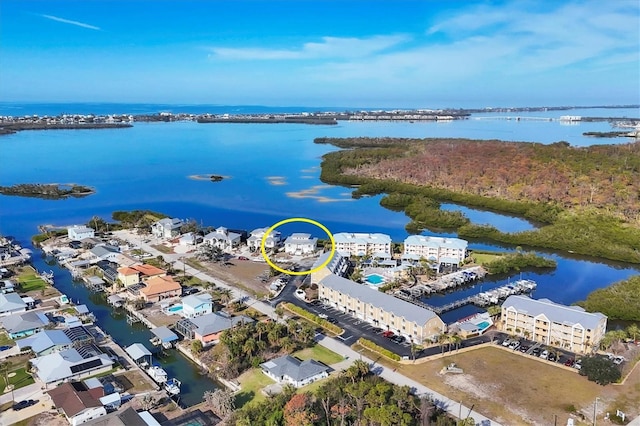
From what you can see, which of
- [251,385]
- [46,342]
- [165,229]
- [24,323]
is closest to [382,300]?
[251,385]

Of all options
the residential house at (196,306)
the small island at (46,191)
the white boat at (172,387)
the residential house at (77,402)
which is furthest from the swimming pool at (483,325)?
the small island at (46,191)

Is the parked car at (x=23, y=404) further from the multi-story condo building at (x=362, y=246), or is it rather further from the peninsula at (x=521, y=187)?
the peninsula at (x=521, y=187)

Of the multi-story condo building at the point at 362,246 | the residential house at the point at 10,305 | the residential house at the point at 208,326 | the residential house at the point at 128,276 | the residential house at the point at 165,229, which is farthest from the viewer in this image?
the residential house at the point at 165,229

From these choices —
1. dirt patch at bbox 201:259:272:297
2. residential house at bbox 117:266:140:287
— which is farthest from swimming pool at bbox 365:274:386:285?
residential house at bbox 117:266:140:287

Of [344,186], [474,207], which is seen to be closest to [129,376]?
[474,207]

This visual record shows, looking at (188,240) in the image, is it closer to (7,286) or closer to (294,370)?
(7,286)

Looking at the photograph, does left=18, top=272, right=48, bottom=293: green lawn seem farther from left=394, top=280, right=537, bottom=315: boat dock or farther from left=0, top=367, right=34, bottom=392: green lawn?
left=394, top=280, right=537, bottom=315: boat dock

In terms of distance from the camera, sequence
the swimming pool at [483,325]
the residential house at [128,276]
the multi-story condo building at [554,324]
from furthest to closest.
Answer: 1. the residential house at [128,276]
2. the swimming pool at [483,325]
3. the multi-story condo building at [554,324]
